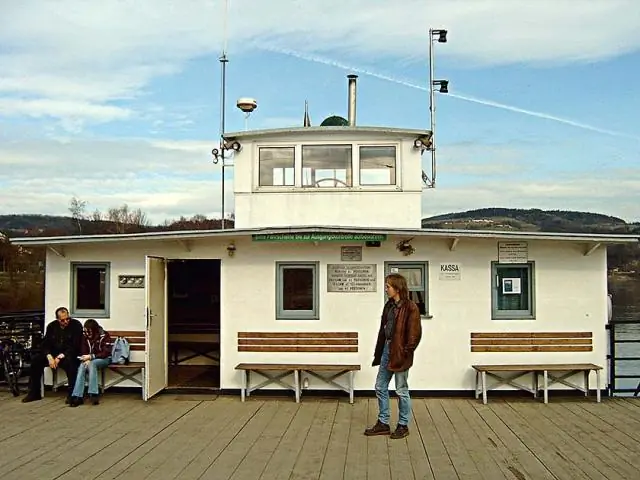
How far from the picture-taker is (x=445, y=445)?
7.48 metres

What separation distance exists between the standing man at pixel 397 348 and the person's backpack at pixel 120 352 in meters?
3.86

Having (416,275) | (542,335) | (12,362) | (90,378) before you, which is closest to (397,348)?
(416,275)

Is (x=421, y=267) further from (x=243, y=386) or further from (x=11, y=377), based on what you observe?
(x=11, y=377)

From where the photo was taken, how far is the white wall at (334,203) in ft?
36.6

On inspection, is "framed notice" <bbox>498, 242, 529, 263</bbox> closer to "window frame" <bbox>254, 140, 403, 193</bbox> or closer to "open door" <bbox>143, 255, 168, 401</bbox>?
Answer: "window frame" <bbox>254, 140, 403, 193</bbox>

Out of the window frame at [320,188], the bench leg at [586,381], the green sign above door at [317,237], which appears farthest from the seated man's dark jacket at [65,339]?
the bench leg at [586,381]

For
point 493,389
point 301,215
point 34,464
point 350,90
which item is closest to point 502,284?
point 493,389

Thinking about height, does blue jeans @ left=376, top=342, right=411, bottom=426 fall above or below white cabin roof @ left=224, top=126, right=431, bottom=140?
below

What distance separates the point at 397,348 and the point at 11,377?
6.05m

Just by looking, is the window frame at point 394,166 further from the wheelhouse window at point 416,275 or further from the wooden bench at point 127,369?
the wooden bench at point 127,369

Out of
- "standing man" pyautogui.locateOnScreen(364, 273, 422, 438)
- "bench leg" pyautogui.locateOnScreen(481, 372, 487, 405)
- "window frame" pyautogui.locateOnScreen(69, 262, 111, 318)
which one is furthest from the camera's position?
"window frame" pyautogui.locateOnScreen(69, 262, 111, 318)

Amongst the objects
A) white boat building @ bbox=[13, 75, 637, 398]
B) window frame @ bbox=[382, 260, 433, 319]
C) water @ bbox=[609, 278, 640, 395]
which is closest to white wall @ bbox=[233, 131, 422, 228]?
white boat building @ bbox=[13, 75, 637, 398]

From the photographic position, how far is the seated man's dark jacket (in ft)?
32.4

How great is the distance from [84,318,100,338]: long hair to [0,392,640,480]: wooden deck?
0.88 metres
